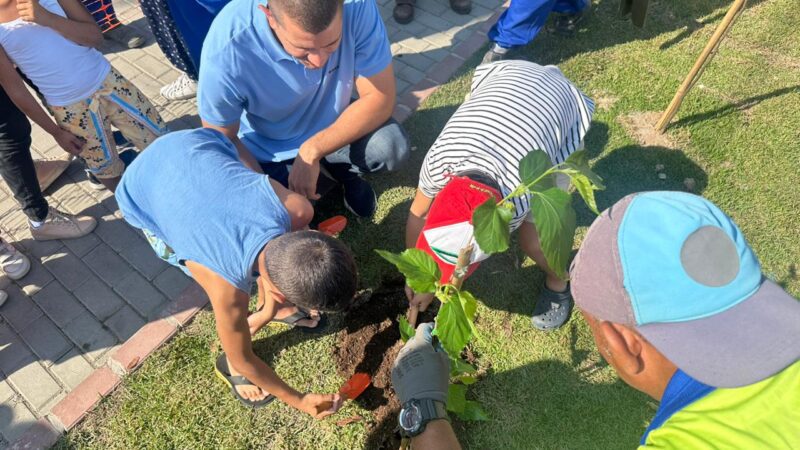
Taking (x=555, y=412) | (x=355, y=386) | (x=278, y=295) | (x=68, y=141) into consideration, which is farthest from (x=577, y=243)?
(x=68, y=141)

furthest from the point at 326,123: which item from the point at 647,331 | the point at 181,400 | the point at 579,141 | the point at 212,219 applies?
the point at 647,331

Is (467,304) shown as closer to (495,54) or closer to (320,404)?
(320,404)

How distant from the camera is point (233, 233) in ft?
6.88

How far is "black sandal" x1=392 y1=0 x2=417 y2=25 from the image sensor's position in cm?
463

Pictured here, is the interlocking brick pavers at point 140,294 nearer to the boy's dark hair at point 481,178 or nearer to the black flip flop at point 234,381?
the black flip flop at point 234,381

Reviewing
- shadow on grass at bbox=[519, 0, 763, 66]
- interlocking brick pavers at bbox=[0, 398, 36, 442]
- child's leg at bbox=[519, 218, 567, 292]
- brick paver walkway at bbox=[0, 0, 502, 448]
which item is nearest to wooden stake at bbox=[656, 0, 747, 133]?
shadow on grass at bbox=[519, 0, 763, 66]

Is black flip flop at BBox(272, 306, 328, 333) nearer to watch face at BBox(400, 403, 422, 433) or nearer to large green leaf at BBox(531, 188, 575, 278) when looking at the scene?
watch face at BBox(400, 403, 422, 433)

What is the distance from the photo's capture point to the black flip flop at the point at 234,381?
9.15ft

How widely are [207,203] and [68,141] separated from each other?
5.25ft

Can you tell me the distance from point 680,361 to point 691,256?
26 centimetres

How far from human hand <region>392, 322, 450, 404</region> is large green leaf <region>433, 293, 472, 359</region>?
0.69 meters

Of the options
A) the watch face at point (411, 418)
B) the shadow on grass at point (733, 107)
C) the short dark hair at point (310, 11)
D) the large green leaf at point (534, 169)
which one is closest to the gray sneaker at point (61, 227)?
the short dark hair at point (310, 11)

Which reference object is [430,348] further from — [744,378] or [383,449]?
[744,378]

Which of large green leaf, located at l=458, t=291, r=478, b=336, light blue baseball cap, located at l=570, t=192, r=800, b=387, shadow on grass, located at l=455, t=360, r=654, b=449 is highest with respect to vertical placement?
light blue baseball cap, located at l=570, t=192, r=800, b=387
